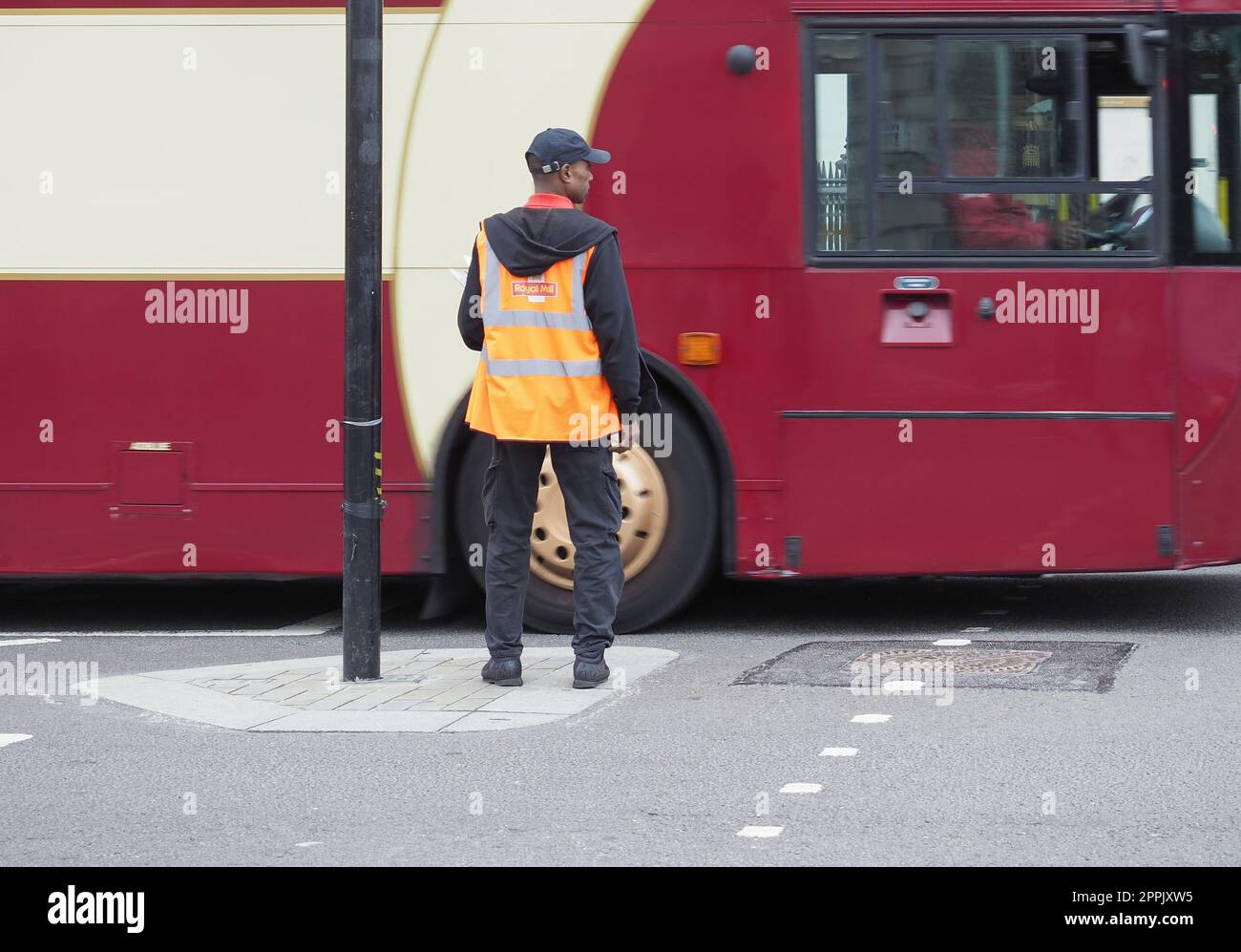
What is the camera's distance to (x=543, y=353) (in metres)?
6.90

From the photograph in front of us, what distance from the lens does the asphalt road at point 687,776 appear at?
16.0ft

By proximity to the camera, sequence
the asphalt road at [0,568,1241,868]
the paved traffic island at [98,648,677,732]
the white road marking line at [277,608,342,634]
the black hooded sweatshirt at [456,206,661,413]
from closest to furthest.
Answer: the asphalt road at [0,568,1241,868] < the paved traffic island at [98,648,677,732] < the black hooded sweatshirt at [456,206,661,413] < the white road marking line at [277,608,342,634]

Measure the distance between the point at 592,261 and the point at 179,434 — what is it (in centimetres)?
240

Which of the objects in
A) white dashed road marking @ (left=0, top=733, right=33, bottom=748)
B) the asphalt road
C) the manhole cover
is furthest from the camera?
the manhole cover

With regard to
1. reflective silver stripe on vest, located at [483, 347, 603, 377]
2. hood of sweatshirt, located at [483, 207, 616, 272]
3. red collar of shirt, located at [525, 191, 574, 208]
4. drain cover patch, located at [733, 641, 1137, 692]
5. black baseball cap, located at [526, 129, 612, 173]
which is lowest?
drain cover patch, located at [733, 641, 1137, 692]

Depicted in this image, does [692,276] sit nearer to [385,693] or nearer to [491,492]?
[491,492]

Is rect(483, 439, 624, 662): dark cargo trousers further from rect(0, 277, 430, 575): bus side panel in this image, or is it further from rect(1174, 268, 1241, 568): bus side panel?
rect(1174, 268, 1241, 568): bus side panel

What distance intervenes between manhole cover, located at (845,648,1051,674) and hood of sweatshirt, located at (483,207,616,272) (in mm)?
1882

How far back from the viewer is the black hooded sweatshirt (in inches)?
269

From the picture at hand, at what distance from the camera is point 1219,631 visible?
820cm

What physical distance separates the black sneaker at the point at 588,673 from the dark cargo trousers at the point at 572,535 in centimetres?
2

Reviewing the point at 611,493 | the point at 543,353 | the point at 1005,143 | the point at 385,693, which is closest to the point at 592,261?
the point at 543,353

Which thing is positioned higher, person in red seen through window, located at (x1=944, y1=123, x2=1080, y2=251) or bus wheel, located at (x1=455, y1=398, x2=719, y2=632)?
person in red seen through window, located at (x1=944, y1=123, x2=1080, y2=251)

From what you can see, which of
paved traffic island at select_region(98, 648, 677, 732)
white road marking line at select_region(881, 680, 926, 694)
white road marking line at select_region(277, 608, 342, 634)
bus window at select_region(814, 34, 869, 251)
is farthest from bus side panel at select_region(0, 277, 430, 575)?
white road marking line at select_region(881, 680, 926, 694)
